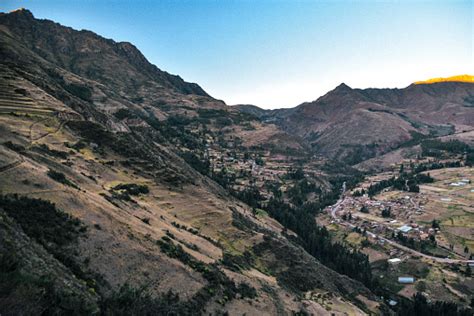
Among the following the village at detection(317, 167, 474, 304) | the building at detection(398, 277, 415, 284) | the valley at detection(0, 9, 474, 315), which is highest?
the valley at detection(0, 9, 474, 315)

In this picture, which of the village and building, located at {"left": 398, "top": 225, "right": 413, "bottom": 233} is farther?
building, located at {"left": 398, "top": 225, "right": 413, "bottom": 233}

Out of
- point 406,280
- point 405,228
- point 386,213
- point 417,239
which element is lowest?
point 406,280

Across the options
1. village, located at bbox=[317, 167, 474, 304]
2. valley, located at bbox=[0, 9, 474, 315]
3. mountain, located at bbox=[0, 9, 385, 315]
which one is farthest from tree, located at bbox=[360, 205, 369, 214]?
mountain, located at bbox=[0, 9, 385, 315]

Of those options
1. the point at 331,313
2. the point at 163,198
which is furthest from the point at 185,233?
the point at 331,313

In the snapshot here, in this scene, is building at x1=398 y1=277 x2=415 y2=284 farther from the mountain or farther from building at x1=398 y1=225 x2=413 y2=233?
building at x1=398 y1=225 x2=413 y2=233

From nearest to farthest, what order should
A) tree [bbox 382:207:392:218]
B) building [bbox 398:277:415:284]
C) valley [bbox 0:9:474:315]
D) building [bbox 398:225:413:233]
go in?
valley [bbox 0:9:474:315], building [bbox 398:277:415:284], building [bbox 398:225:413:233], tree [bbox 382:207:392:218]

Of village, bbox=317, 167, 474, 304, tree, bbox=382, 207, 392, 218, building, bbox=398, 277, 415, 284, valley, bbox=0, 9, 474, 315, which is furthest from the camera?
tree, bbox=382, 207, 392, 218

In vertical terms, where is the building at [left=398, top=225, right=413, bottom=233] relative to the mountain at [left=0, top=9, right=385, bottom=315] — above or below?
below

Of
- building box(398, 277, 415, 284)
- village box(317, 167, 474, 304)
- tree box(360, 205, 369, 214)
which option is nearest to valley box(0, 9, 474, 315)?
building box(398, 277, 415, 284)

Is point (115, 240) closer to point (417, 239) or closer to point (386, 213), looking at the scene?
point (417, 239)

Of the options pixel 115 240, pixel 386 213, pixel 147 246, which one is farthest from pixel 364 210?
pixel 115 240

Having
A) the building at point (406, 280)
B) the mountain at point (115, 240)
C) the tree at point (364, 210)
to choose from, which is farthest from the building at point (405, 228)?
the mountain at point (115, 240)
